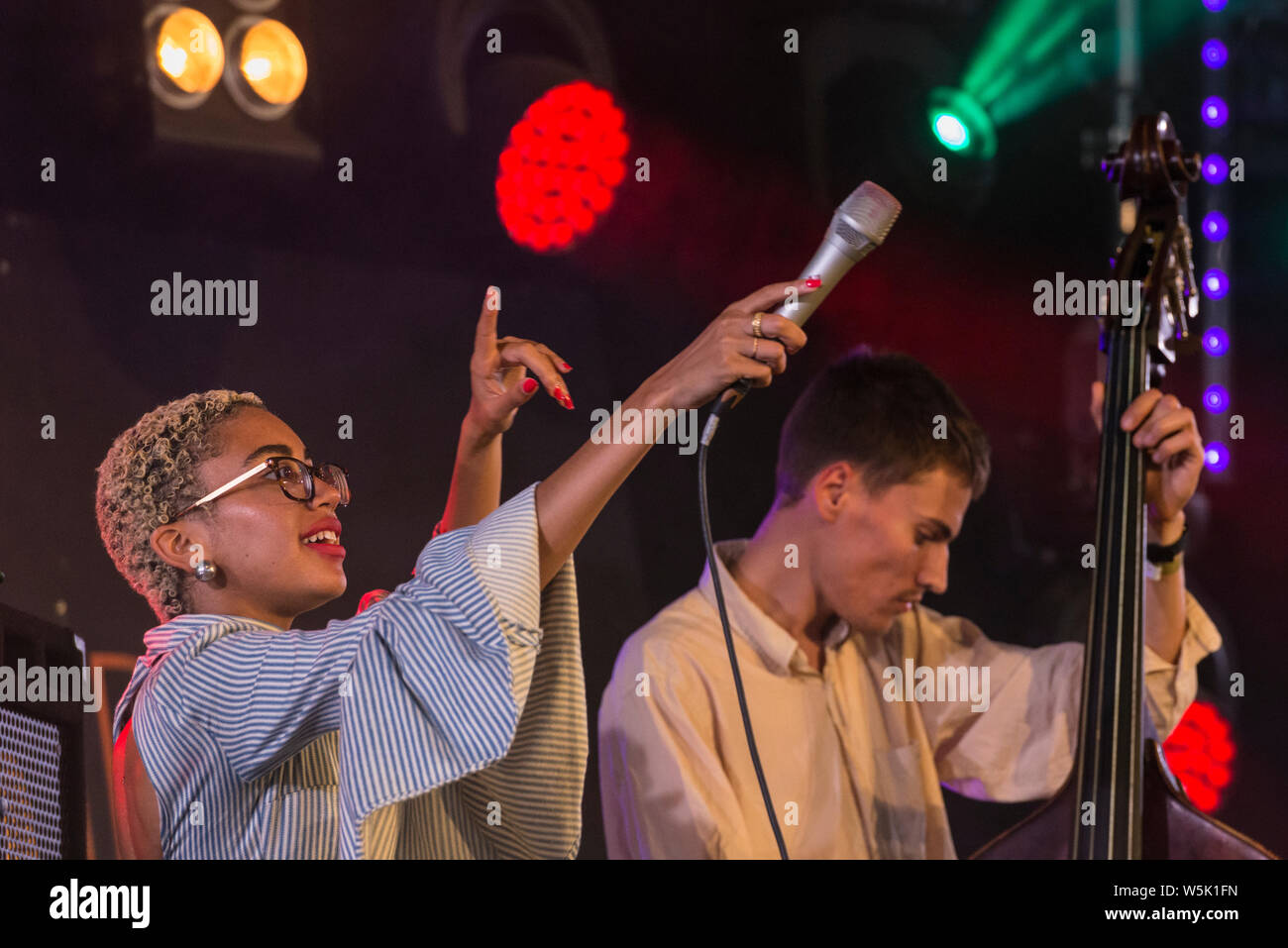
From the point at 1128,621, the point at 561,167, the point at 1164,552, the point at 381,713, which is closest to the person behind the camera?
the point at 381,713

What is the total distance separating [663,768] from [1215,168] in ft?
4.14

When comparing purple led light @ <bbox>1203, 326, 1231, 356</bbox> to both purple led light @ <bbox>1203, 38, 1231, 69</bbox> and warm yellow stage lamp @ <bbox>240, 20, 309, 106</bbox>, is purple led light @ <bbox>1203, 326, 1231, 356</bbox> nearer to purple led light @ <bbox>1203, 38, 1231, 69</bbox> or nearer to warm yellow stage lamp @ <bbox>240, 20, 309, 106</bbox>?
purple led light @ <bbox>1203, 38, 1231, 69</bbox>

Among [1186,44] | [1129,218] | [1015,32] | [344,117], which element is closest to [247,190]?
[344,117]

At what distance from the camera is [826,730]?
66.6 inches

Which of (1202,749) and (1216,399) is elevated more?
(1216,399)

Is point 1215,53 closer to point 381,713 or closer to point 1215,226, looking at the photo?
point 1215,226

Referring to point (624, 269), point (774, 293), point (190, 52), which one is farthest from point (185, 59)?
point (774, 293)

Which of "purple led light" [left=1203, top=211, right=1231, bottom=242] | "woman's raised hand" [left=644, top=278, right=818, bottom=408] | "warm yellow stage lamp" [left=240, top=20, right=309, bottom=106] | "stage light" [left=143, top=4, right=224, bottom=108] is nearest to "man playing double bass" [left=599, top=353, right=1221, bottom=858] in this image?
"purple led light" [left=1203, top=211, right=1231, bottom=242]

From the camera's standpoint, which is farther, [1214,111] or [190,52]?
[1214,111]

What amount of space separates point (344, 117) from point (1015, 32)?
40.5 inches

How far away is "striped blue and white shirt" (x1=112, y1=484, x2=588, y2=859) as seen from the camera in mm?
1094
